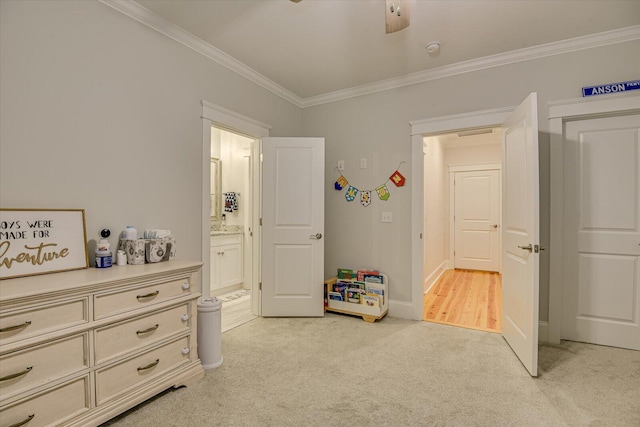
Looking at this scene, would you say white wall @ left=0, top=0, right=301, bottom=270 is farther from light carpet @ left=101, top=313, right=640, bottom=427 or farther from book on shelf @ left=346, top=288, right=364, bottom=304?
book on shelf @ left=346, top=288, right=364, bottom=304

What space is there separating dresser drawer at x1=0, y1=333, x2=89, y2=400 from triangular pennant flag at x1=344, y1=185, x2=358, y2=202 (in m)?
2.80

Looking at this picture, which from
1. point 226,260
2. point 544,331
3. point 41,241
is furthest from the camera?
point 226,260

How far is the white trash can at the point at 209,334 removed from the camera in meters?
2.29

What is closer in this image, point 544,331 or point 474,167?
point 544,331

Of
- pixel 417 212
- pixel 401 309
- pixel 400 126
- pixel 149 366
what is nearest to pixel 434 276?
pixel 401 309

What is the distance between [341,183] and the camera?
12.5 feet

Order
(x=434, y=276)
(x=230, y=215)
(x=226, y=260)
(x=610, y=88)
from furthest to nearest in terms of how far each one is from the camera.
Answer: (x=434, y=276)
(x=230, y=215)
(x=226, y=260)
(x=610, y=88)

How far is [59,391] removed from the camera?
1469 millimetres

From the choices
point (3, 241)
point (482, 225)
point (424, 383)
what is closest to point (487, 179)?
point (482, 225)

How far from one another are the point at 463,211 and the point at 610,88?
12.8ft

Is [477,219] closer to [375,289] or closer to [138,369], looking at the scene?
[375,289]

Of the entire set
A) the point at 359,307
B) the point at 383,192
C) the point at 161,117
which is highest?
the point at 161,117

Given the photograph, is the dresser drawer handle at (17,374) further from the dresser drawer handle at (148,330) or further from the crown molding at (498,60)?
the crown molding at (498,60)

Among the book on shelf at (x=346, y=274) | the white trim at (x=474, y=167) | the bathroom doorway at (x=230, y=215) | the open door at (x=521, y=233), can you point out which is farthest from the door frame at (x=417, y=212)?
the white trim at (x=474, y=167)
